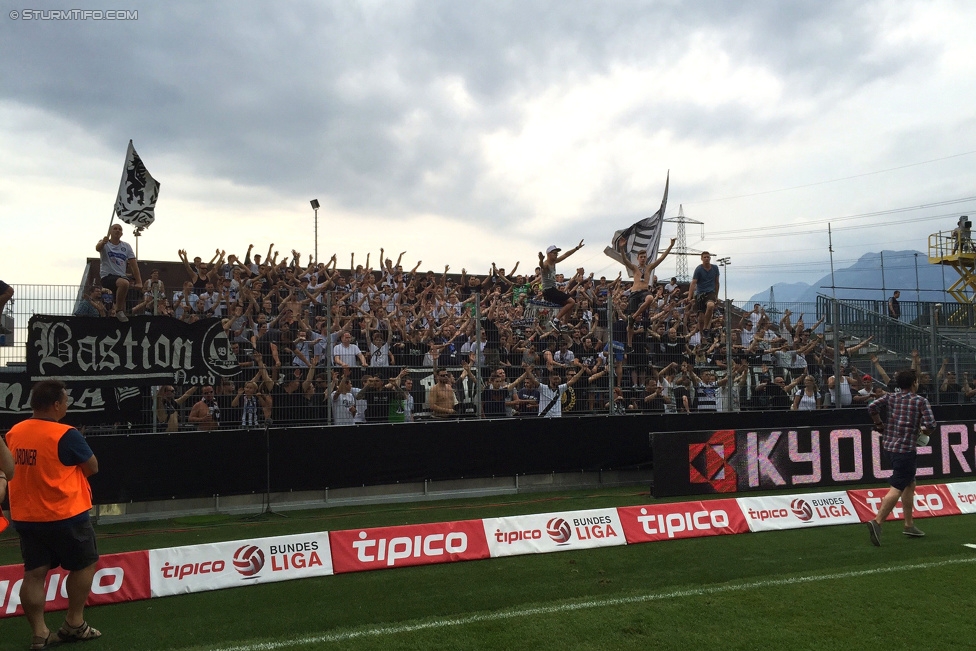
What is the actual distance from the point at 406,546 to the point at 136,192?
830 centimetres

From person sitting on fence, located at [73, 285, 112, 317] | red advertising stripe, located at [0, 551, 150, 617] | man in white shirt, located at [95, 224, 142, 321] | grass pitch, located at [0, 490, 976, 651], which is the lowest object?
grass pitch, located at [0, 490, 976, 651]

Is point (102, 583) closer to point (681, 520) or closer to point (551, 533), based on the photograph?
point (551, 533)

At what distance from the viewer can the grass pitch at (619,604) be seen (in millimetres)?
5484

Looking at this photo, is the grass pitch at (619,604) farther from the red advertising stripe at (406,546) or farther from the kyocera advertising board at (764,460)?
the kyocera advertising board at (764,460)

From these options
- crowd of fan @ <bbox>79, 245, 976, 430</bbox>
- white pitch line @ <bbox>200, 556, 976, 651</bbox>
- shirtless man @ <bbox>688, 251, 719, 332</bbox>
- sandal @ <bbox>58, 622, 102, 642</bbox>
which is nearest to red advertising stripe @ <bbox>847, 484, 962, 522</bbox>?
white pitch line @ <bbox>200, 556, 976, 651</bbox>

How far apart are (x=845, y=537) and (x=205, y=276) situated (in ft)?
37.0

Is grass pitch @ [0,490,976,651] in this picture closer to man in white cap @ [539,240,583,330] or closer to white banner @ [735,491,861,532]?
white banner @ [735,491,861,532]

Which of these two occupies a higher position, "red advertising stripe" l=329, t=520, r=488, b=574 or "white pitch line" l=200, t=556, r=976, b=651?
"red advertising stripe" l=329, t=520, r=488, b=574

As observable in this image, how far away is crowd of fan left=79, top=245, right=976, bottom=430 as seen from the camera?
1148 cm

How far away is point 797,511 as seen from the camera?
937 cm

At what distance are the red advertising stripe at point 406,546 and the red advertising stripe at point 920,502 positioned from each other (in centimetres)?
492

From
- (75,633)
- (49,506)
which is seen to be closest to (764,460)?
(75,633)

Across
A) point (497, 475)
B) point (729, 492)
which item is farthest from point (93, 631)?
point (729, 492)

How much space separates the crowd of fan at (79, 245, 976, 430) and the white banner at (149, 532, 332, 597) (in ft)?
14.6
